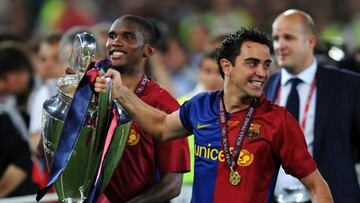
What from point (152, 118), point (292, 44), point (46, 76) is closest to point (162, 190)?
point (152, 118)

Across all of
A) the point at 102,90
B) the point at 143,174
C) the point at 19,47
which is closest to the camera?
the point at 102,90

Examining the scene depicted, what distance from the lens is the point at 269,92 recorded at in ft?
27.1

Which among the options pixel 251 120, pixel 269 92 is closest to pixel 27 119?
pixel 269 92

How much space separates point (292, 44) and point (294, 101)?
1.36ft

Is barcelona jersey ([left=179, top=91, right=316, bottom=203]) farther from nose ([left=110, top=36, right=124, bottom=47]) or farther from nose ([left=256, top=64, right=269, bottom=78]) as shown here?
nose ([left=110, top=36, right=124, bottom=47])

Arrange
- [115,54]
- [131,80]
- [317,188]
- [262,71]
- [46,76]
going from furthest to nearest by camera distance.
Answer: [46,76]
[131,80]
[115,54]
[262,71]
[317,188]

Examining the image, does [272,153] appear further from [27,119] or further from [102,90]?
[27,119]

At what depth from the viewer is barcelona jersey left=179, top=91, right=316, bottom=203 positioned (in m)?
6.19

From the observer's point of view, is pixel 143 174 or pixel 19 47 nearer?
pixel 143 174

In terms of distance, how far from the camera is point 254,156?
6.20 meters

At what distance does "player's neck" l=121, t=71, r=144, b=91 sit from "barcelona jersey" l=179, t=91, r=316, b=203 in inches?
25.1

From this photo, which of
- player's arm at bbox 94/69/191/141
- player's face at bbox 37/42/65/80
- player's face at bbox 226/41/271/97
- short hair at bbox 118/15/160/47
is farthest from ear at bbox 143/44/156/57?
player's face at bbox 37/42/65/80

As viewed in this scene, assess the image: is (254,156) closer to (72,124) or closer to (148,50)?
(72,124)

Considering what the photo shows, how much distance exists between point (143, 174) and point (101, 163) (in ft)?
1.74
